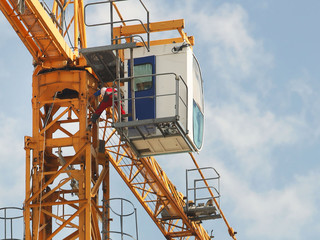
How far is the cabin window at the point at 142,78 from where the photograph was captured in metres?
29.2

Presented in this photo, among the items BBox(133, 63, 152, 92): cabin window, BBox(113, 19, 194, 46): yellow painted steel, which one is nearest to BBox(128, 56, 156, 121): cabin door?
BBox(133, 63, 152, 92): cabin window

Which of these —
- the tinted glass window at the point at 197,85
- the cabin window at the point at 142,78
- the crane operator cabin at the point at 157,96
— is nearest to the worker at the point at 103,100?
the crane operator cabin at the point at 157,96

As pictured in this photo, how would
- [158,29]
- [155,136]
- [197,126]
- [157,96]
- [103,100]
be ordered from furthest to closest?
[197,126] < [103,100] < [158,29] < [155,136] < [157,96]

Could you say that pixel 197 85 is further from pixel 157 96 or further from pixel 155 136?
pixel 157 96

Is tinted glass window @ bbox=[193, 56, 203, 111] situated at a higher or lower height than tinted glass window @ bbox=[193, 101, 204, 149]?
higher

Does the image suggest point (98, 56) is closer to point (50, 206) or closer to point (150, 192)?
point (50, 206)

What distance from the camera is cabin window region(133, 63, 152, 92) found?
1148 inches

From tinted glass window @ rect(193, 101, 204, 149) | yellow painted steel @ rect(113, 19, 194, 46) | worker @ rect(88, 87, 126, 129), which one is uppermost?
yellow painted steel @ rect(113, 19, 194, 46)

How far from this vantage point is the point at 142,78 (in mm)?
29328

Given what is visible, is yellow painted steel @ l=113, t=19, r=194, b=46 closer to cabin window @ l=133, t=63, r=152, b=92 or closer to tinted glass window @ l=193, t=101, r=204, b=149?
cabin window @ l=133, t=63, r=152, b=92

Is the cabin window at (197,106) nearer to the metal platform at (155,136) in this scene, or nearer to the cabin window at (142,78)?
the metal platform at (155,136)

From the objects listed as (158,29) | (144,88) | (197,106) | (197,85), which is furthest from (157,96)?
(158,29)

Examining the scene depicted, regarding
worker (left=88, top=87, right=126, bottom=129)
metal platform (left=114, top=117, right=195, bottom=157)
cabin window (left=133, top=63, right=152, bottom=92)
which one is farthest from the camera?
worker (left=88, top=87, right=126, bottom=129)

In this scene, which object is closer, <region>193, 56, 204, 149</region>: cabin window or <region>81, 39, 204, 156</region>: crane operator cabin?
<region>81, 39, 204, 156</region>: crane operator cabin
